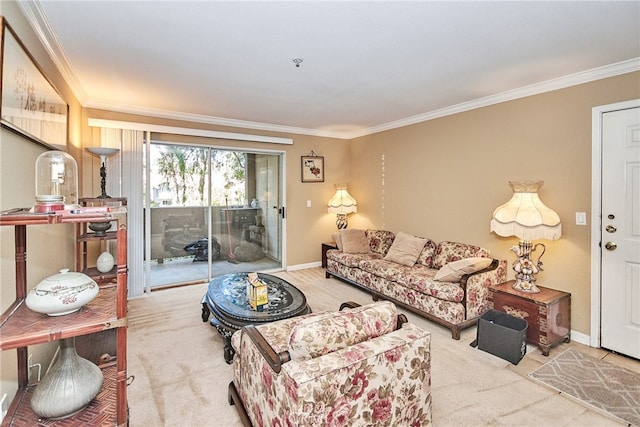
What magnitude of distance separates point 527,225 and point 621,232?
0.77m

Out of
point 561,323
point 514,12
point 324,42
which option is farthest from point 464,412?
point 324,42

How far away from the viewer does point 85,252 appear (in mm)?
3445

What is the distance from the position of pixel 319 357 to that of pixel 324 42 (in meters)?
2.23

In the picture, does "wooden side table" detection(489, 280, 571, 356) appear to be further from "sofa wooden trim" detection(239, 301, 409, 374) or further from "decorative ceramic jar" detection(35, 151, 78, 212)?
"decorative ceramic jar" detection(35, 151, 78, 212)

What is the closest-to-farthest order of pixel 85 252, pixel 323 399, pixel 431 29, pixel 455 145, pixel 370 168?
pixel 323 399 < pixel 431 29 < pixel 85 252 < pixel 455 145 < pixel 370 168

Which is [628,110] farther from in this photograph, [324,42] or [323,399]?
[323,399]

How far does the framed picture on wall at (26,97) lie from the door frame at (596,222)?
4.36 meters

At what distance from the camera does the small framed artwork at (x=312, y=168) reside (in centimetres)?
565

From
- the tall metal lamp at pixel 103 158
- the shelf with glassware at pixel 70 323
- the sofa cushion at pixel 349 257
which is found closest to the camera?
the shelf with glassware at pixel 70 323

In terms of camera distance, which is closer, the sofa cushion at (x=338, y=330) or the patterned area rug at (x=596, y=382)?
the sofa cushion at (x=338, y=330)

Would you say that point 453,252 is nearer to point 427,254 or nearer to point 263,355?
point 427,254

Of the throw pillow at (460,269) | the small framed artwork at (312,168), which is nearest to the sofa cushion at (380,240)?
the small framed artwork at (312,168)

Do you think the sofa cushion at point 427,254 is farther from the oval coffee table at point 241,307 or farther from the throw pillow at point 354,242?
the oval coffee table at point 241,307

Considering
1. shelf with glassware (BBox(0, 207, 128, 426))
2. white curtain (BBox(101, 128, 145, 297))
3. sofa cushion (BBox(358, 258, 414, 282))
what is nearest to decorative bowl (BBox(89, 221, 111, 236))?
white curtain (BBox(101, 128, 145, 297))
